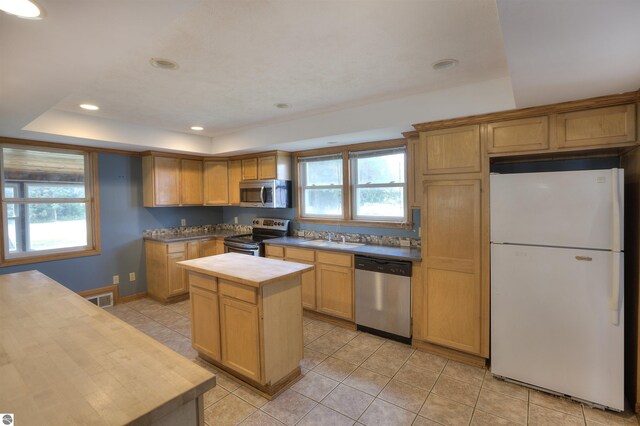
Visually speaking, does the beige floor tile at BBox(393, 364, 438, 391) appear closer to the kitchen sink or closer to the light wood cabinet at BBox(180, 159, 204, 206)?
the kitchen sink

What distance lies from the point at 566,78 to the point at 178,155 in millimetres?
4715

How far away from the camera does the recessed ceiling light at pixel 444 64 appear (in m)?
2.18

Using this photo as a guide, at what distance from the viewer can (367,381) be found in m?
2.53

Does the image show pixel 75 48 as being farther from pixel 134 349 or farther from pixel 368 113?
pixel 368 113

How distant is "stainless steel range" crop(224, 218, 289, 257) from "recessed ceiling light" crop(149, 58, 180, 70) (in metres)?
2.53

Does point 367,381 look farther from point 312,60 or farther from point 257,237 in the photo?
point 257,237

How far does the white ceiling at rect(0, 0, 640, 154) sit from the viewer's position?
1.25 metres

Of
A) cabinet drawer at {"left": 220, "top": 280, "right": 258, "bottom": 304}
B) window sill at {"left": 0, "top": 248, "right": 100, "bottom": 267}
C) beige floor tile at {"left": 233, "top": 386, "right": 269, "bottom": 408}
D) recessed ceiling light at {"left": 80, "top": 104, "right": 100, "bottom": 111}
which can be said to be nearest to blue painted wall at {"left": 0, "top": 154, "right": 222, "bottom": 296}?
window sill at {"left": 0, "top": 248, "right": 100, "bottom": 267}

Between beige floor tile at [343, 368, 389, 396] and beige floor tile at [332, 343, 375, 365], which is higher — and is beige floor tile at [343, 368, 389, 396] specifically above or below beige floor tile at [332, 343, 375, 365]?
below

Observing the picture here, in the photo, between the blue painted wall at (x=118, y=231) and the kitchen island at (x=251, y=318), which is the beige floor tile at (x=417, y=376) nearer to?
the kitchen island at (x=251, y=318)

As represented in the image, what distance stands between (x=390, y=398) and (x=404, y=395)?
0.40ft

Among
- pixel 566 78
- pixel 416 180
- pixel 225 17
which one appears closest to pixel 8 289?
pixel 225 17

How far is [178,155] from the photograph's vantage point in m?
4.75

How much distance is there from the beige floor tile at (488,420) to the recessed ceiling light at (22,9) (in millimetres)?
3109
